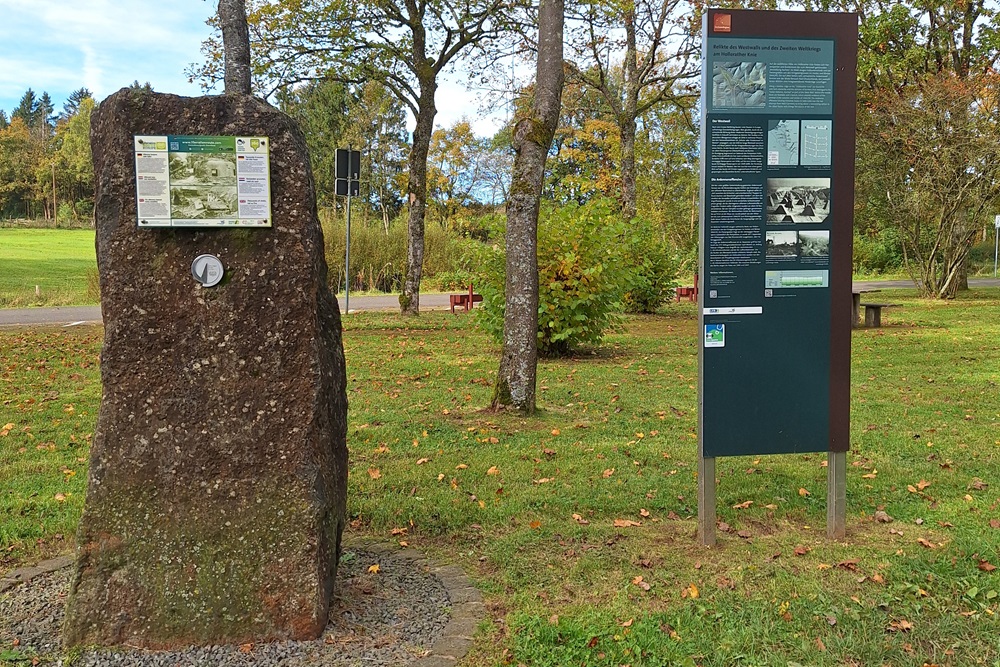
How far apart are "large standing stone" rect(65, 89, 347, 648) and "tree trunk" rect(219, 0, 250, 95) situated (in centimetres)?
681

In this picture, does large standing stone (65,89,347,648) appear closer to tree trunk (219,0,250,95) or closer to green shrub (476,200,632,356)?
tree trunk (219,0,250,95)

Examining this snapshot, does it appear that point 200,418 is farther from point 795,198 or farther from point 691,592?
point 795,198

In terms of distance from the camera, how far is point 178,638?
3.21 metres

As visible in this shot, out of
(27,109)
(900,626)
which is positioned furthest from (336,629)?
(27,109)

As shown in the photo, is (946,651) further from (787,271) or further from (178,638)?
(178,638)

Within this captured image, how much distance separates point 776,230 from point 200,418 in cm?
290

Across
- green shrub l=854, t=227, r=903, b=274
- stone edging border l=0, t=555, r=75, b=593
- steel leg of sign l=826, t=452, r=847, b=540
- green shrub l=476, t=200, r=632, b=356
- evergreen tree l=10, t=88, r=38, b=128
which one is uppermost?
evergreen tree l=10, t=88, r=38, b=128

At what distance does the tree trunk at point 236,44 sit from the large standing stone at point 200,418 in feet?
22.3

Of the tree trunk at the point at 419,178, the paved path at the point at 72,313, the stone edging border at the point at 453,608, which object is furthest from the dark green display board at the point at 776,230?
the paved path at the point at 72,313

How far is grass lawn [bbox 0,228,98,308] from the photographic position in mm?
22406

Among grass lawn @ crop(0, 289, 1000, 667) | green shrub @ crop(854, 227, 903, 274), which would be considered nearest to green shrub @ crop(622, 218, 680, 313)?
grass lawn @ crop(0, 289, 1000, 667)

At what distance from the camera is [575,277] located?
10.8m

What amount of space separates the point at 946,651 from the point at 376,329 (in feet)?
41.5

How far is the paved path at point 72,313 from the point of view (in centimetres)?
1602
